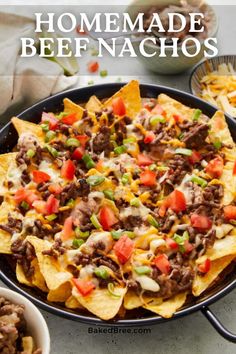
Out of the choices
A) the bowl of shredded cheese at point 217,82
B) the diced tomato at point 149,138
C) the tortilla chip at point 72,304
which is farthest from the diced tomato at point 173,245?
the bowl of shredded cheese at point 217,82

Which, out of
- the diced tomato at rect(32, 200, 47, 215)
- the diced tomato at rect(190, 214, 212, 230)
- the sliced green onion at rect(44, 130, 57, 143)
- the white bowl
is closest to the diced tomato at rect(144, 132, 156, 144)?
the sliced green onion at rect(44, 130, 57, 143)

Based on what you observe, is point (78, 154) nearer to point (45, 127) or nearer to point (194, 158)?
point (45, 127)

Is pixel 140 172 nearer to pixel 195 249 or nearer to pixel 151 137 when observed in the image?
pixel 151 137

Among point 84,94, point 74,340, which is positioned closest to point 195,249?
point 74,340

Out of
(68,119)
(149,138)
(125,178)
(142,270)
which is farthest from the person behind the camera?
(68,119)

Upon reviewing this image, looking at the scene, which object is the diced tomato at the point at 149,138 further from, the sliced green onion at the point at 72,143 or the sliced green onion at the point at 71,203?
the sliced green onion at the point at 71,203

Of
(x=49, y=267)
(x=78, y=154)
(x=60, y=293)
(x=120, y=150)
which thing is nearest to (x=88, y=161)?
(x=78, y=154)
